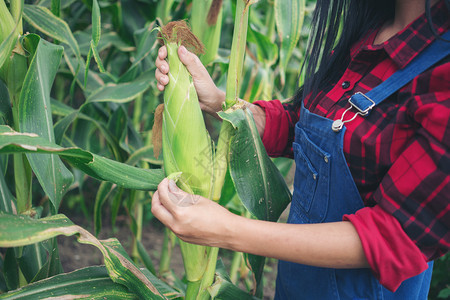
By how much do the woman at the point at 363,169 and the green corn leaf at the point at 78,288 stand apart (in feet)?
0.77

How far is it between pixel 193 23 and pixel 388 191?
0.58m

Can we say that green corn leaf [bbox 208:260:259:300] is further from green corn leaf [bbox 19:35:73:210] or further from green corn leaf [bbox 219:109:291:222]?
green corn leaf [bbox 19:35:73:210]

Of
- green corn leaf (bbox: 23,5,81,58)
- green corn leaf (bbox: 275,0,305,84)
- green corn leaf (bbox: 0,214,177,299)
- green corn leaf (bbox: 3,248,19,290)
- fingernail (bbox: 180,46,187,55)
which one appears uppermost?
green corn leaf (bbox: 275,0,305,84)

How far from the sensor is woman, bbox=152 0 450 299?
0.48 m

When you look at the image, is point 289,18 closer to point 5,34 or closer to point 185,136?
point 185,136

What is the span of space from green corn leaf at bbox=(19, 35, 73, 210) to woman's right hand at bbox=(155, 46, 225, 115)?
A: 200mm

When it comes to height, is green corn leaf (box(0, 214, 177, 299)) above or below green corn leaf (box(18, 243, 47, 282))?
above

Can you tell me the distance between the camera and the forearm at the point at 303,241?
0.50 meters

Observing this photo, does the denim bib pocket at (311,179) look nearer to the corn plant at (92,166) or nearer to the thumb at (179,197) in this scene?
the corn plant at (92,166)

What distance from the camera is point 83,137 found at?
1.26m

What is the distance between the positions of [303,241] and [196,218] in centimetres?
15

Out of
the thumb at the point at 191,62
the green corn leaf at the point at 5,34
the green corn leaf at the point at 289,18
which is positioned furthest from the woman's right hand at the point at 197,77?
the green corn leaf at the point at 289,18

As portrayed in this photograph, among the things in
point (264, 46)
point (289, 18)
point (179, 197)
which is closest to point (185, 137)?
point (179, 197)

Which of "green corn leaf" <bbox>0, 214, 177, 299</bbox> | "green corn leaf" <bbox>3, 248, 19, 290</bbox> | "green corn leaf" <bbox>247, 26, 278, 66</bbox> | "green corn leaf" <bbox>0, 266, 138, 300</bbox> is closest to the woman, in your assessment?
"green corn leaf" <bbox>0, 214, 177, 299</bbox>
